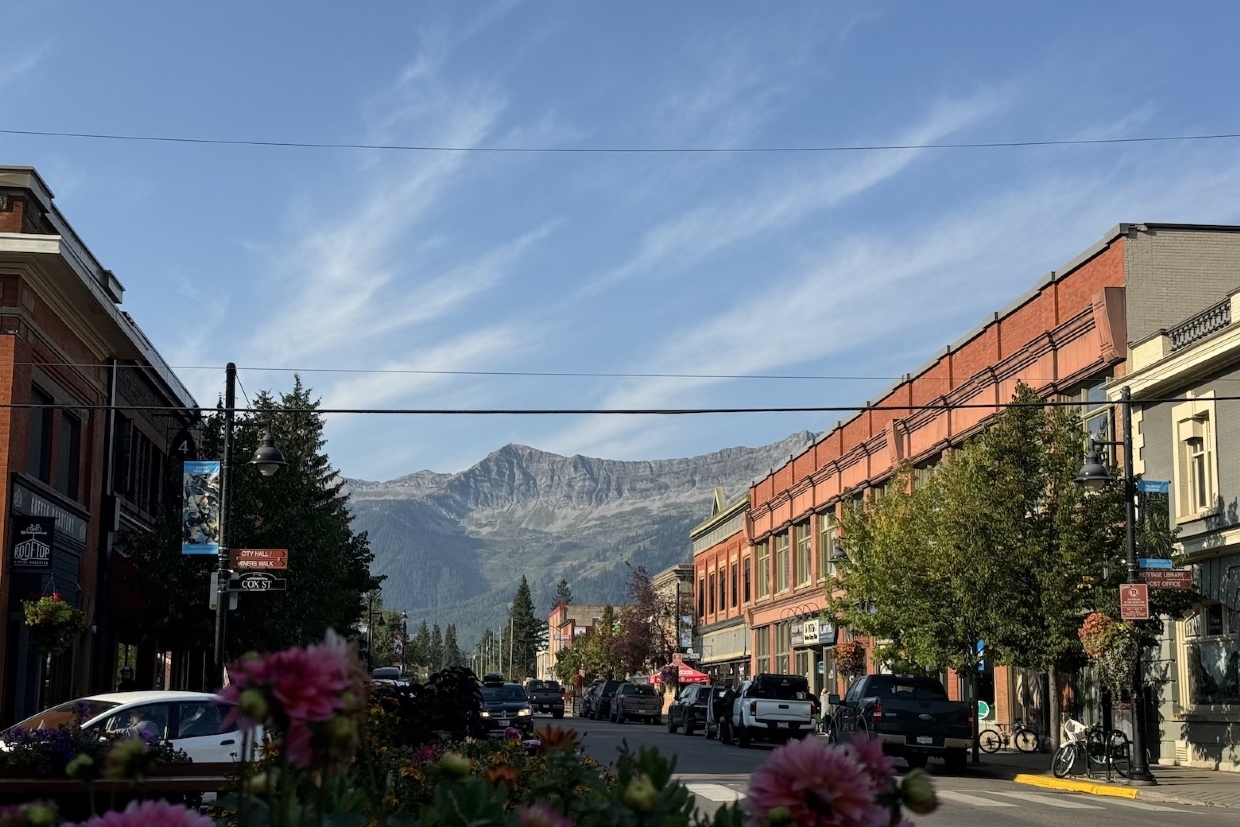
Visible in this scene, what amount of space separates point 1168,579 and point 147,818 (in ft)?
82.6

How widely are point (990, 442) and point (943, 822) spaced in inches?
510

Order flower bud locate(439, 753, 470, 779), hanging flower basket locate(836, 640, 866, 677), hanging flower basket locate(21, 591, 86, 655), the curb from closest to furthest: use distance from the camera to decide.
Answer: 1. flower bud locate(439, 753, 470, 779)
2. the curb
3. hanging flower basket locate(21, 591, 86, 655)
4. hanging flower basket locate(836, 640, 866, 677)

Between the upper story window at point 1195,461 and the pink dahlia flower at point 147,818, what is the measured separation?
2920 centimetres

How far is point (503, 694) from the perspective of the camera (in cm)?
4641

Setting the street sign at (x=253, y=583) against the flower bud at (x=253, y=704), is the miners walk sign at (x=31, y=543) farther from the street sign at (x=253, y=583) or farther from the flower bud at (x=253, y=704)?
the flower bud at (x=253, y=704)

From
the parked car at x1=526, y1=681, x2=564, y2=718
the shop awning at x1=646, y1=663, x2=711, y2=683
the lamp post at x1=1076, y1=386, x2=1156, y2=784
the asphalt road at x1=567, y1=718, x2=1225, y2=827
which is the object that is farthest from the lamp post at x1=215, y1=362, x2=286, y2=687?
the shop awning at x1=646, y1=663, x2=711, y2=683

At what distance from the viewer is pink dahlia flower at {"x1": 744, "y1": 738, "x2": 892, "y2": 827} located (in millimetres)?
2771

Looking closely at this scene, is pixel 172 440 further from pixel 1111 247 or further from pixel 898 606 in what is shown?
pixel 1111 247

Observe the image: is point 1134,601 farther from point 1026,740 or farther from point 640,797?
point 640,797

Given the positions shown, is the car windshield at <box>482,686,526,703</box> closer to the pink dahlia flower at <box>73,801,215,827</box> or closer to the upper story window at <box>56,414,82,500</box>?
the upper story window at <box>56,414,82,500</box>

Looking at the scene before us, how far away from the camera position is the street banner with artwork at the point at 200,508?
2893 centimetres

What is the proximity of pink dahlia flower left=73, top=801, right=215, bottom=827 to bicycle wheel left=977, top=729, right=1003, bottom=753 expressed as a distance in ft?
113

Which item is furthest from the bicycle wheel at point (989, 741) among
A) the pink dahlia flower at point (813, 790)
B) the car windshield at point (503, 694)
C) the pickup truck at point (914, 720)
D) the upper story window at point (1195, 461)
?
the pink dahlia flower at point (813, 790)

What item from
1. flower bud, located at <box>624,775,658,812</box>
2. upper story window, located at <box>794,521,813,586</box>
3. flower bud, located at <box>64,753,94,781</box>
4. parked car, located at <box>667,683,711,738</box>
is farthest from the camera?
upper story window, located at <box>794,521,813,586</box>
